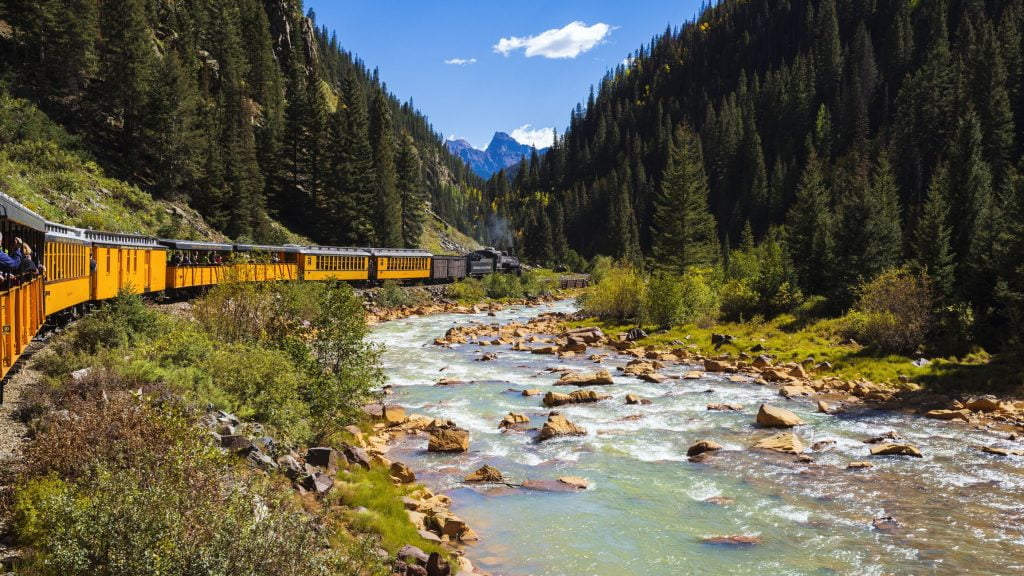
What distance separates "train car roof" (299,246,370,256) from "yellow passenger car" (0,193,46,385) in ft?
87.9

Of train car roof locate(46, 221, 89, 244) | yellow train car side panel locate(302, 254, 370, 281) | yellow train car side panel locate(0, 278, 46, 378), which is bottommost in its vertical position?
yellow train car side panel locate(0, 278, 46, 378)

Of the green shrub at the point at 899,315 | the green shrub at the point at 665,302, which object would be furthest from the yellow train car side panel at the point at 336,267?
the green shrub at the point at 899,315

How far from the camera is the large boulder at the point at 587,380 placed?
23609 mm

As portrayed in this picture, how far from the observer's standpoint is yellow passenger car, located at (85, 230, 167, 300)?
66.7 ft

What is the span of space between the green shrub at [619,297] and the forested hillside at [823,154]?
10059 mm

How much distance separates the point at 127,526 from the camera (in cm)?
541

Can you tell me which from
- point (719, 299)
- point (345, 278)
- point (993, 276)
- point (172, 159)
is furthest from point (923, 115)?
point (172, 159)

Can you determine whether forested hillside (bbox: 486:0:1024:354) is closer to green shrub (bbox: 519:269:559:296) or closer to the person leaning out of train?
green shrub (bbox: 519:269:559:296)

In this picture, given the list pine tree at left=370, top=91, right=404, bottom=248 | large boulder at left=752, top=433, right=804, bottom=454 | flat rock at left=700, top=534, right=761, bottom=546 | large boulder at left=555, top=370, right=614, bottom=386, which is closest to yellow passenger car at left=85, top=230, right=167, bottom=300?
large boulder at left=555, top=370, right=614, bottom=386

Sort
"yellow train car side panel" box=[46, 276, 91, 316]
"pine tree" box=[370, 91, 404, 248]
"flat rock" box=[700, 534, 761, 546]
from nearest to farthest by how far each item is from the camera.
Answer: "flat rock" box=[700, 534, 761, 546]
"yellow train car side panel" box=[46, 276, 91, 316]
"pine tree" box=[370, 91, 404, 248]

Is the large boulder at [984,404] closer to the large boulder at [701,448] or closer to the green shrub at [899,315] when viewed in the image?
the green shrub at [899,315]

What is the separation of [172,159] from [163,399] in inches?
1850

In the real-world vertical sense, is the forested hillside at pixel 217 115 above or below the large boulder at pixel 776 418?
above

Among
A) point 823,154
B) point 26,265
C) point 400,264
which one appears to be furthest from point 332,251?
point 823,154
